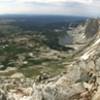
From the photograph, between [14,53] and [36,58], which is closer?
[36,58]

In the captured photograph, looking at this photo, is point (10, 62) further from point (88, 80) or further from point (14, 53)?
point (88, 80)

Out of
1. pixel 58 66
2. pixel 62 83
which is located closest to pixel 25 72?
pixel 58 66

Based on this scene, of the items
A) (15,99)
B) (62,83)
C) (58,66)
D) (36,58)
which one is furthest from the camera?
(36,58)

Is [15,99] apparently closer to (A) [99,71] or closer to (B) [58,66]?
(A) [99,71]

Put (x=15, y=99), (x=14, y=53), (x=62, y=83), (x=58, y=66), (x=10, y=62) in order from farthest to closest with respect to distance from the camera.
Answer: (x=14, y=53)
(x=10, y=62)
(x=58, y=66)
(x=15, y=99)
(x=62, y=83)

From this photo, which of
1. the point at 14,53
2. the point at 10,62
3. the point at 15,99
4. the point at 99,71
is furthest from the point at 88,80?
the point at 14,53

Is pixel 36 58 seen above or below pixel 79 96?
below

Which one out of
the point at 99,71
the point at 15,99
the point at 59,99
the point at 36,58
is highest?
the point at 99,71

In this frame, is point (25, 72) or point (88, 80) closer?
point (88, 80)

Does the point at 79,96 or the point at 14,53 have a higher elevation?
the point at 79,96
